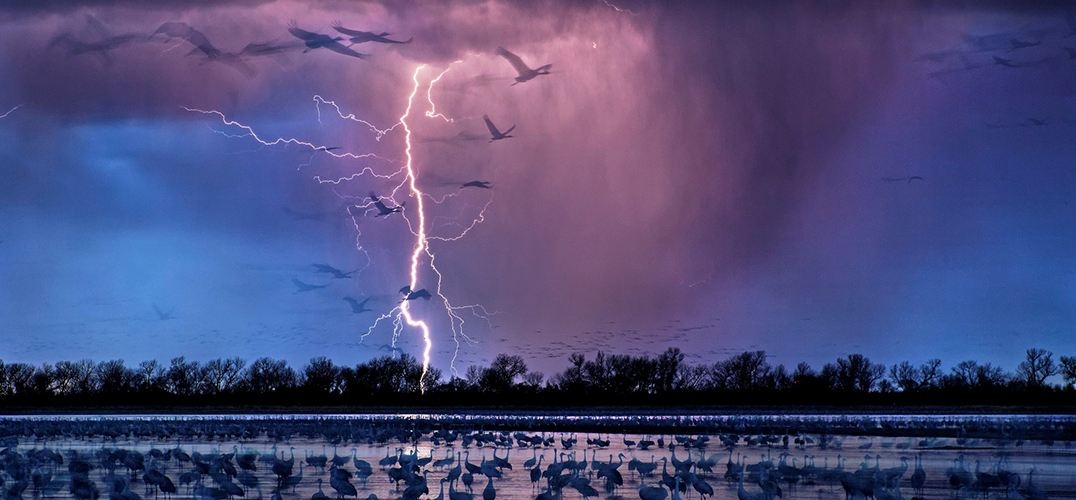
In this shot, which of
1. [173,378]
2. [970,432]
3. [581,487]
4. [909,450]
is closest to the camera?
[581,487]

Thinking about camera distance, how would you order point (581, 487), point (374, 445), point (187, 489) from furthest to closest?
1. point (374, 445)
2. point (187, 489)
3. point (581, 487)

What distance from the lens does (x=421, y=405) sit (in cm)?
13462

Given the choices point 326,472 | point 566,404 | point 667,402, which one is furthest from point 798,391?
point 326,472

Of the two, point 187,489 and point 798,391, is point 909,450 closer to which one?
point 187,489

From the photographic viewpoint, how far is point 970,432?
63656 millimetres

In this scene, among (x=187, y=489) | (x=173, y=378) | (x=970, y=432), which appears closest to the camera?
(x=187, y=489)

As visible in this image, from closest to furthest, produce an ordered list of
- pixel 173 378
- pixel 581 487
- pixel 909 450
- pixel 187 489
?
1. pixel 581 487
2. pixel 187 489
3. pixel 909 450
4. pixel 173 378

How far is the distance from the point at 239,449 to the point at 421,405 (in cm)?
8502

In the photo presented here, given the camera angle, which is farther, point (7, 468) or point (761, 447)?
point (761, 447)

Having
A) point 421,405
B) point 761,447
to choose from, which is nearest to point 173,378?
point 421,405

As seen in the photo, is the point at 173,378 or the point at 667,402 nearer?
the point at 667,402

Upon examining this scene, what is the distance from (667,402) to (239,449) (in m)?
83.5

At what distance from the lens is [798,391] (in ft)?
431

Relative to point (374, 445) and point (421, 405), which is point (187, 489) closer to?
point (374, 445)
